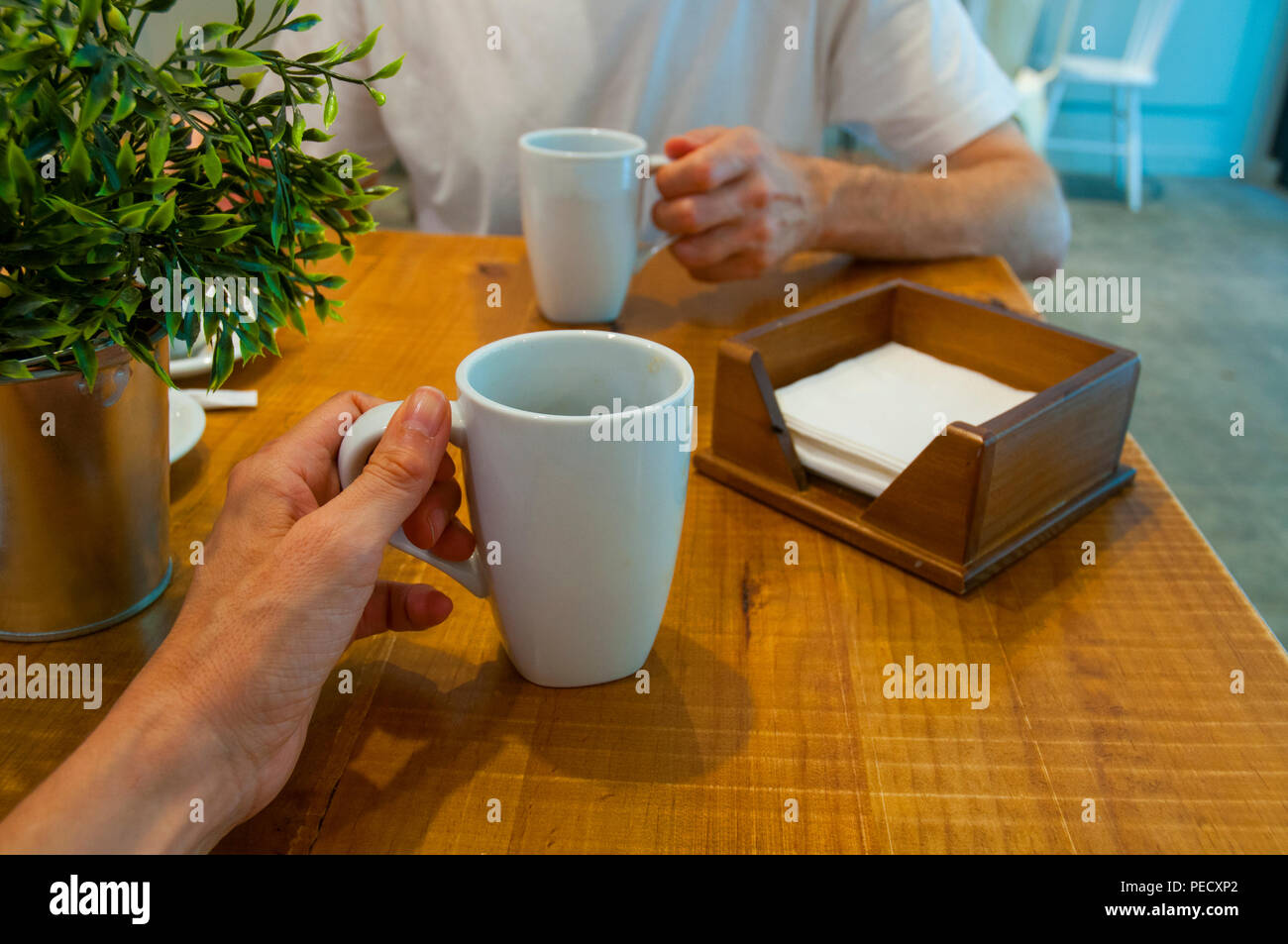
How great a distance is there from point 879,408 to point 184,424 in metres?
0.46

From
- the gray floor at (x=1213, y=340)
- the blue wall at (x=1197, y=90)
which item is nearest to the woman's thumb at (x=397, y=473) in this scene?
the gray floor at (x=1213, y=340)

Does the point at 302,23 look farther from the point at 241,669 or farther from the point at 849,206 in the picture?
the point at 849,206

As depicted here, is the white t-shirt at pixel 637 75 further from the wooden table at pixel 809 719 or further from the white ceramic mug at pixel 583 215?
the wooden table at pixel 809 719

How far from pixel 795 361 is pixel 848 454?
106 millimetres

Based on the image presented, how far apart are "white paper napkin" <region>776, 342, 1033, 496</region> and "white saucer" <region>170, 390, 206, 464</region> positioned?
0.38 metres

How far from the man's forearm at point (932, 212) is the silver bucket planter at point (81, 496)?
0.70 meters

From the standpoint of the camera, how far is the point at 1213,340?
2826 millimetres

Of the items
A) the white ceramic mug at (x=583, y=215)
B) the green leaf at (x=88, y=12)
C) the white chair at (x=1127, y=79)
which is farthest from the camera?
the white chair at (x=1127, y=79)

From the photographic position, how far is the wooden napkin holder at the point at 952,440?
1.90 feet

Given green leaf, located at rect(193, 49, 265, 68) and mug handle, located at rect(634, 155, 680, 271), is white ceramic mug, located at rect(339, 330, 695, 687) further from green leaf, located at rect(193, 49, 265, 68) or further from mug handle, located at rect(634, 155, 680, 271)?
mug handle, located at rect(634, 155, 680, 271)

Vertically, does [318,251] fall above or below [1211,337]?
above

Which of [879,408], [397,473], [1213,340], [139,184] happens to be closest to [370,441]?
[397,473]

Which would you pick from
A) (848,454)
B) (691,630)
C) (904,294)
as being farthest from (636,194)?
(691,630)
